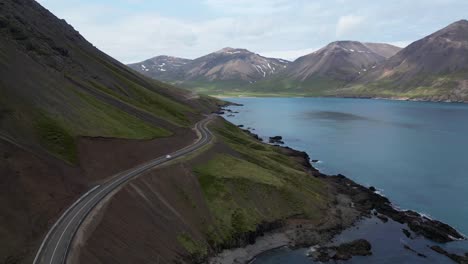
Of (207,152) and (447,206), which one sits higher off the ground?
(207,152)

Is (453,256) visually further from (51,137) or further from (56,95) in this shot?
(56,95)

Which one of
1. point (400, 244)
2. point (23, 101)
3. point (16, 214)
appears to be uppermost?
point (23, 101)

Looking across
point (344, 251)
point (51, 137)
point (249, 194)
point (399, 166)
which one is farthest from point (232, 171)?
point (399, 166)

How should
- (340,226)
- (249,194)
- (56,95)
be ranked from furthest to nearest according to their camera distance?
(56,95) → (249,194) → (340,226)

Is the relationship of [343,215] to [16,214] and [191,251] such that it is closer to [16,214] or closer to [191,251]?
[191,251]

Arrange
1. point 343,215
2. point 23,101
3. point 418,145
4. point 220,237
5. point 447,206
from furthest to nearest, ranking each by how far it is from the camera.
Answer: point 418,145, point 447,206, point 343,215, point 23,101, point 220,237

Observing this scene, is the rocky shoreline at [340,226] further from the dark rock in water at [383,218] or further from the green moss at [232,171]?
the green moss at [232,171]

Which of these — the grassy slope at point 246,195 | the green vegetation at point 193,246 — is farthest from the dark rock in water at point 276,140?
the green vegetation at point 193,246

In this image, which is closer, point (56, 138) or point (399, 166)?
point (56, 138)

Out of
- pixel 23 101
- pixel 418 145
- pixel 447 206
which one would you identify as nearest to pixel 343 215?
pixel 447 206
